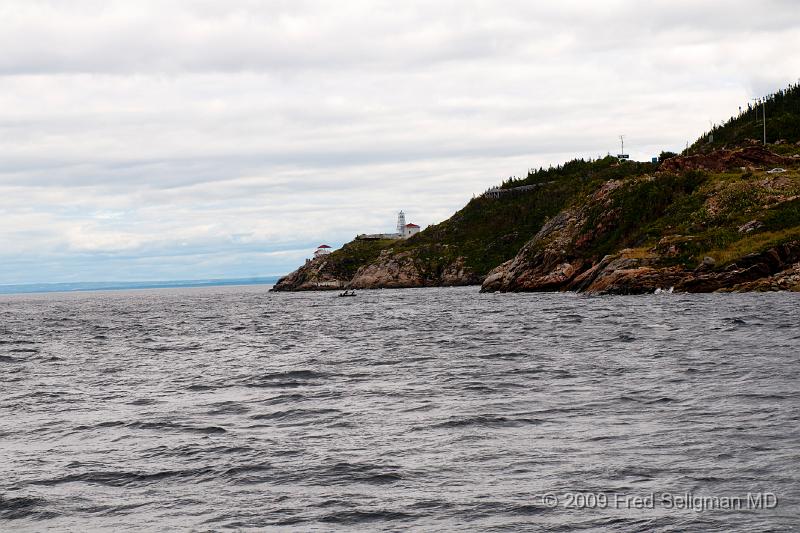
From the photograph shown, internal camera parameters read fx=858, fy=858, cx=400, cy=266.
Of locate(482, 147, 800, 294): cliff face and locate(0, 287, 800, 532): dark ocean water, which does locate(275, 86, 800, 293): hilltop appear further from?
locate(0, 287, 800, 532): dark ocean water

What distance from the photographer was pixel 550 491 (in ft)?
58.5

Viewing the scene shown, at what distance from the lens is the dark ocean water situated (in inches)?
673

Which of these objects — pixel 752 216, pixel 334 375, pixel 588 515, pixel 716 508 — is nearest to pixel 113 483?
pixel 588 515

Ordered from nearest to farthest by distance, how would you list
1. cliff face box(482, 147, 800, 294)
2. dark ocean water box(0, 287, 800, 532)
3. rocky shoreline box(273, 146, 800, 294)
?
Result: dark ocean water box(0, 287, 800, 532), rocky shoreline box(273, 146, 800, 294), cliff face box(482, 147, 800, 294)

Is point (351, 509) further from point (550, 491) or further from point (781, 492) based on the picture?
point (781, 492)

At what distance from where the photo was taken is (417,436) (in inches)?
956

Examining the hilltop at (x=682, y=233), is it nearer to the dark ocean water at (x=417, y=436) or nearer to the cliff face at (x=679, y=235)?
the cliff face at (x=679, y=235)

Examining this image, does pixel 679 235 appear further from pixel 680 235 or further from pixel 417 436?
pixel 417 436

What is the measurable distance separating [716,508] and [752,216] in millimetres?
101760

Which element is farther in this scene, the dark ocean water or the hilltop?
the hilltop

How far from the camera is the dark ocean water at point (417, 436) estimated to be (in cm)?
1709

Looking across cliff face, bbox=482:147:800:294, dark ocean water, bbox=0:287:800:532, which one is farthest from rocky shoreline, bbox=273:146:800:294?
dark ocean water, bbox=0:287:800:532

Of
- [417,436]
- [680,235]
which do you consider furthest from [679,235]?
[417,436]

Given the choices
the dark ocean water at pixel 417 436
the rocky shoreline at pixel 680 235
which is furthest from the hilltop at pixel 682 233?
the dark ocean water at pixel 417 436
